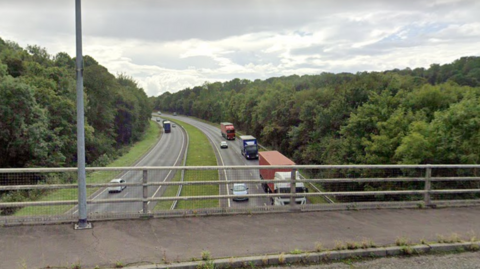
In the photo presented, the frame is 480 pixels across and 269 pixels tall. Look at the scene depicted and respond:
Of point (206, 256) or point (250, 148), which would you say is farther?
point (250, 148)

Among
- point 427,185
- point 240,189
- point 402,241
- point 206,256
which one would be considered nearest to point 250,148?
point 427,185

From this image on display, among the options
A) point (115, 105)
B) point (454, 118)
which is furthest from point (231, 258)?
point (115, 105)

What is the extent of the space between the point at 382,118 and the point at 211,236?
92.6ft

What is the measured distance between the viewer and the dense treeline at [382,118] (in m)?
19.7

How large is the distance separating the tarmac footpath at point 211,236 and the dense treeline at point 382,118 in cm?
1223

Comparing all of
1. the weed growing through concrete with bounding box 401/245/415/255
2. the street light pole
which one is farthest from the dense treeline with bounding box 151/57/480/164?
the street light pole

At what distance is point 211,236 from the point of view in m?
6.30

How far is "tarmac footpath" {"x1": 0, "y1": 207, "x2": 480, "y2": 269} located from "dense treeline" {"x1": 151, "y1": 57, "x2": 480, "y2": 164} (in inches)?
481

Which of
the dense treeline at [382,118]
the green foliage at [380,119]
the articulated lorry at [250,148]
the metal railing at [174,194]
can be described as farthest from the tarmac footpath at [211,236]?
the articulated lorry at [250,148]

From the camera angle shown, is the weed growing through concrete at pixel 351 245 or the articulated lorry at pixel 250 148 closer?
the weed growing through concrete at pixel 351 245

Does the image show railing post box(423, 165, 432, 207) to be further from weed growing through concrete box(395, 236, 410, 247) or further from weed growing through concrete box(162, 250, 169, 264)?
weed growing through concrete box(162, 250, 169, 264)

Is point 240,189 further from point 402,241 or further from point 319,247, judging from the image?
point 402,241

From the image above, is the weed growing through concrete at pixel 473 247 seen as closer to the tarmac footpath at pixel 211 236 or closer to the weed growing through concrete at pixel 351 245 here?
the tarmac footpath at pixel 211 236

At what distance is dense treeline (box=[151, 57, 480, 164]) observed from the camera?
19703mm
